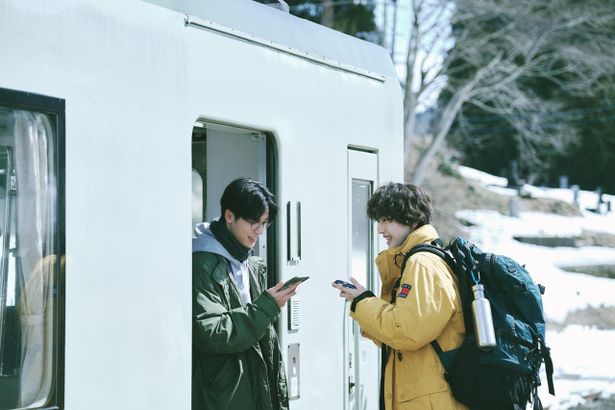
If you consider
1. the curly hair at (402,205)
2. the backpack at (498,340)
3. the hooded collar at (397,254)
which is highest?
the curly hair at (402,205)

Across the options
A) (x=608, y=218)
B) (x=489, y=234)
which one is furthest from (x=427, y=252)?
(x=608, y=218)

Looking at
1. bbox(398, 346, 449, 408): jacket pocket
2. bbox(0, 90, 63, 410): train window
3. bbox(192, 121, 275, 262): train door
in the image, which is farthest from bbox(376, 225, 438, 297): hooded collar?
bbox(0, 90, 63, 410): train window

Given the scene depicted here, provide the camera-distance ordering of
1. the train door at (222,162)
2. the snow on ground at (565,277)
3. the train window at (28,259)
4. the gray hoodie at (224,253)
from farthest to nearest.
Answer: the snow on ground at (565,277) < the train door at (222,162) < the gray hoodie at (224,253) < the train window at (28,259)

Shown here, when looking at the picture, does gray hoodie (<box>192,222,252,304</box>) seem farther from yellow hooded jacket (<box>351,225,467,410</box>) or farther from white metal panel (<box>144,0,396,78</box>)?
white metal panel (<box>144,0,396,78</box>)

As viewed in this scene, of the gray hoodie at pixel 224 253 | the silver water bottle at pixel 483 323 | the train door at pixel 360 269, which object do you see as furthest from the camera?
the train door at pixel 360 269

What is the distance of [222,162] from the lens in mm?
4879

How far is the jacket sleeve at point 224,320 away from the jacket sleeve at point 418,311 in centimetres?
42

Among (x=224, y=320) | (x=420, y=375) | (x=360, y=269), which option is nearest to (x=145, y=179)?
(x=224, y=320)

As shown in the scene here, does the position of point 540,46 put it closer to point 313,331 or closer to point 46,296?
point 313,331

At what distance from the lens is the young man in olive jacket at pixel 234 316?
150 inches

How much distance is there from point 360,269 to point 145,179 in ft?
6.43

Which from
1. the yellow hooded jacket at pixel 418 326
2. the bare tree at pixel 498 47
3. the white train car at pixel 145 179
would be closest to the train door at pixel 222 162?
the white train car at pixel 145 179

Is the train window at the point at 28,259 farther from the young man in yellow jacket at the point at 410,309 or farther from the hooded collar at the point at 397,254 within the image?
the hooded collar at the point at 397,254

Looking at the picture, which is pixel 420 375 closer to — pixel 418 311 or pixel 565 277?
pixel 418 311
